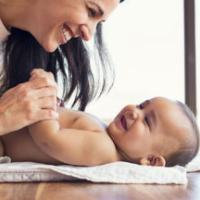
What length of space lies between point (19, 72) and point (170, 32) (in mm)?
1441

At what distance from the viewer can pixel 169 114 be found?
135 cm

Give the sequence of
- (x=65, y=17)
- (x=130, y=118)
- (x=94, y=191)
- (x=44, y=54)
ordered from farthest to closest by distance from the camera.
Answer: (x=44, y=54), (x=65, y=17), (x=130, y=118), (x=94, y=191)

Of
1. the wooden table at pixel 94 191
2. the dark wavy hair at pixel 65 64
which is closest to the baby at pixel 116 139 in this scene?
the wooden table at pixel 94 191

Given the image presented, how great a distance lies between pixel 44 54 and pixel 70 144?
24.2 inches

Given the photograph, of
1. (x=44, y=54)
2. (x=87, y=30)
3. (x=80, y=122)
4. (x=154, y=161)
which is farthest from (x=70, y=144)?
(x=44, y=54)

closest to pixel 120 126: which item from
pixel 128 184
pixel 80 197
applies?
pixel 128 184

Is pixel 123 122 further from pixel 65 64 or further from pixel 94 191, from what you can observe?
pixel 65 64

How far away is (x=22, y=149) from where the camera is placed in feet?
4.40

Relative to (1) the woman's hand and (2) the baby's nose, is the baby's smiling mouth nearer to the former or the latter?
(2) the baby's nose

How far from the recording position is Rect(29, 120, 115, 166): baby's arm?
1256 millimetres

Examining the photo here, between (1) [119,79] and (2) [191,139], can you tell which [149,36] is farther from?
(2) [191,139]

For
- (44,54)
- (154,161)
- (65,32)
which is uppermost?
(65,32)

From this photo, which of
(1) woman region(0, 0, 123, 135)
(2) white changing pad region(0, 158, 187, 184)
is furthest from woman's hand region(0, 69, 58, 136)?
(2) white changing pad region(0, 158, 187, 184)

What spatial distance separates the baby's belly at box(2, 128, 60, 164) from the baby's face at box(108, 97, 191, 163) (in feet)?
0.57
